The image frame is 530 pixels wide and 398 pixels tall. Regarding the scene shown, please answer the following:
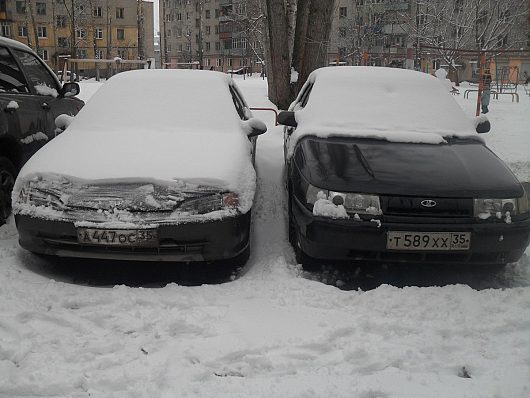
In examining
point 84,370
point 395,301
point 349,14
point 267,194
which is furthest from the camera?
point 349,14

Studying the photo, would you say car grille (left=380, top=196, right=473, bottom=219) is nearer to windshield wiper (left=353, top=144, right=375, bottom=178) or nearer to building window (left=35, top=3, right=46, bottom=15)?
windshield wiper (left=353, top=144, right=375, bottom=178)

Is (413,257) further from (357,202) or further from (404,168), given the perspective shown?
(404,168)

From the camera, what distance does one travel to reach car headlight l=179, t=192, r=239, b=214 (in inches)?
132

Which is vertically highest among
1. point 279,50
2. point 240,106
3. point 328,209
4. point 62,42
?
point 279,50

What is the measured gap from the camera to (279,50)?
1027 cm

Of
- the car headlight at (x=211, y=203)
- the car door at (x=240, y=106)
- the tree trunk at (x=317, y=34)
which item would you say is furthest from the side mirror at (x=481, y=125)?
the tree trunk at (x=317, y=34)

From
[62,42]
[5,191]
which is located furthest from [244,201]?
[62,42]

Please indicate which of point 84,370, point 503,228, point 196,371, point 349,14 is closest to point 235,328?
point 196,371

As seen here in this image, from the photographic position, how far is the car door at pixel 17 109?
4.67 metres

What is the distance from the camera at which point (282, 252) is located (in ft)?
13.3

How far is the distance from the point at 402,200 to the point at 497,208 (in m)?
0.67

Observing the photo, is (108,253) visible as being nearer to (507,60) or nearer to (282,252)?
(282,252)

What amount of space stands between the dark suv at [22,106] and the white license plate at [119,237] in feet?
5.56

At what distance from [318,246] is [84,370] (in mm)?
1687
